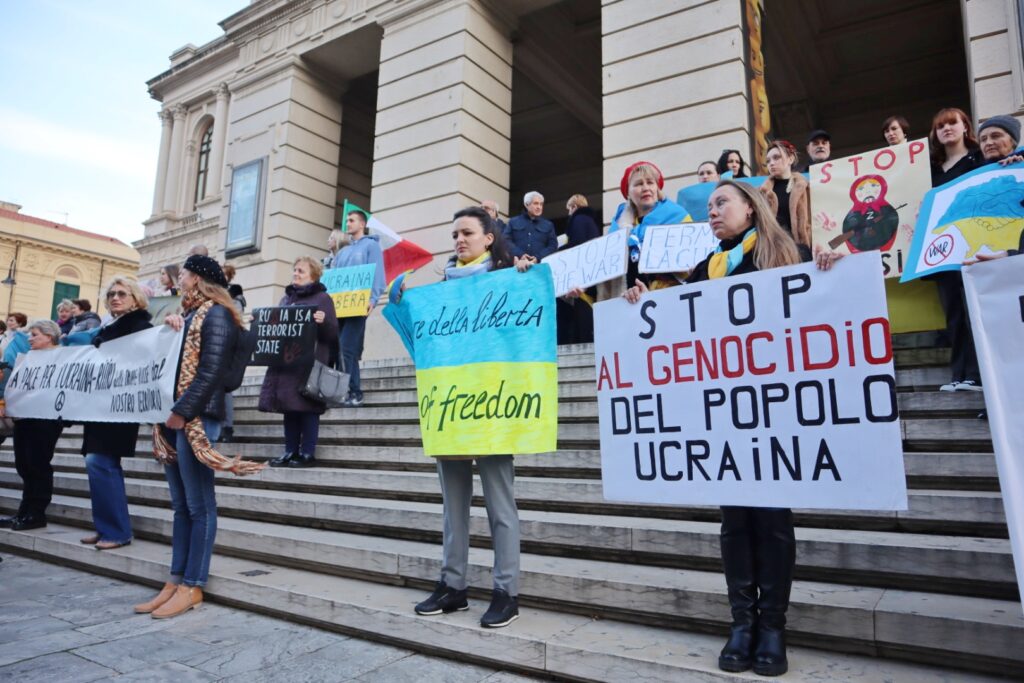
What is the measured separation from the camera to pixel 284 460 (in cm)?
637

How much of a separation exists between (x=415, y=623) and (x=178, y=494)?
191 cm

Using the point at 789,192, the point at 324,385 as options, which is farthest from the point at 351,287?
the point at 789,192

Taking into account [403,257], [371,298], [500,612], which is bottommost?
[500,612]

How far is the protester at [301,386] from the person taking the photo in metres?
6.24

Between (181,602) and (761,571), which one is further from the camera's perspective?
(181,602)

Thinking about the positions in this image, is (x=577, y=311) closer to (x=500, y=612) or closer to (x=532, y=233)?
(x=532, y=233)

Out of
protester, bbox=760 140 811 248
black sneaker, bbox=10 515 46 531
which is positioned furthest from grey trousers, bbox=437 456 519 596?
black sneaker, bbox=10 515 46 531

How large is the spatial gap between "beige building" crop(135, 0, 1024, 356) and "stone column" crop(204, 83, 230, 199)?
26.7 feet

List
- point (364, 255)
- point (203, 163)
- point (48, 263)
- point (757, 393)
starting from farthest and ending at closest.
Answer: point (48, 263) < point (203, 163) < point (364, 255) < point (757, 393)

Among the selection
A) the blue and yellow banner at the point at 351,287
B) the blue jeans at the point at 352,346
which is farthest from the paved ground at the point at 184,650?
the blue and yellow banner at the point at 351,287

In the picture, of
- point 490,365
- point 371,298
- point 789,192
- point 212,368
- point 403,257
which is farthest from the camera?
point 371,298

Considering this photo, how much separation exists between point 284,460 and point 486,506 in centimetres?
346

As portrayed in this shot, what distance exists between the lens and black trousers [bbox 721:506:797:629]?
2.72 m

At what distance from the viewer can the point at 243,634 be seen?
376cm
